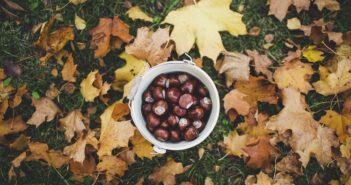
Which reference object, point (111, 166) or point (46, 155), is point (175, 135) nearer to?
point (111, 166)

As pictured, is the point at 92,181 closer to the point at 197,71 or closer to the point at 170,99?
the point at 170,99

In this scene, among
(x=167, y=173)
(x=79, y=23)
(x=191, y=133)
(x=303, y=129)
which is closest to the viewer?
(x=191, y=133)

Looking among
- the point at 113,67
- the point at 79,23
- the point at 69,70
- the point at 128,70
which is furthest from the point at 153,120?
the point at 79,23

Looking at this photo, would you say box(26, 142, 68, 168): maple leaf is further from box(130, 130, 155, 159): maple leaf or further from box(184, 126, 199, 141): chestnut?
box(184, 126, 199, 141): chestnut

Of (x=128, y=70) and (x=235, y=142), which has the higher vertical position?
(x=128, y=70)

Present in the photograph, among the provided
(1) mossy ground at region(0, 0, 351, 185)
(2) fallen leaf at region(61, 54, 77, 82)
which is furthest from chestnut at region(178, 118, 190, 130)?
(2) fallen leaf at region(61, 54, 77, 82)

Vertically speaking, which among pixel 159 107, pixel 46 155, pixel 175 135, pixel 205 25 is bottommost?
pixel 46 155

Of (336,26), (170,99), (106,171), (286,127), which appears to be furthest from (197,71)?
(336,26)
